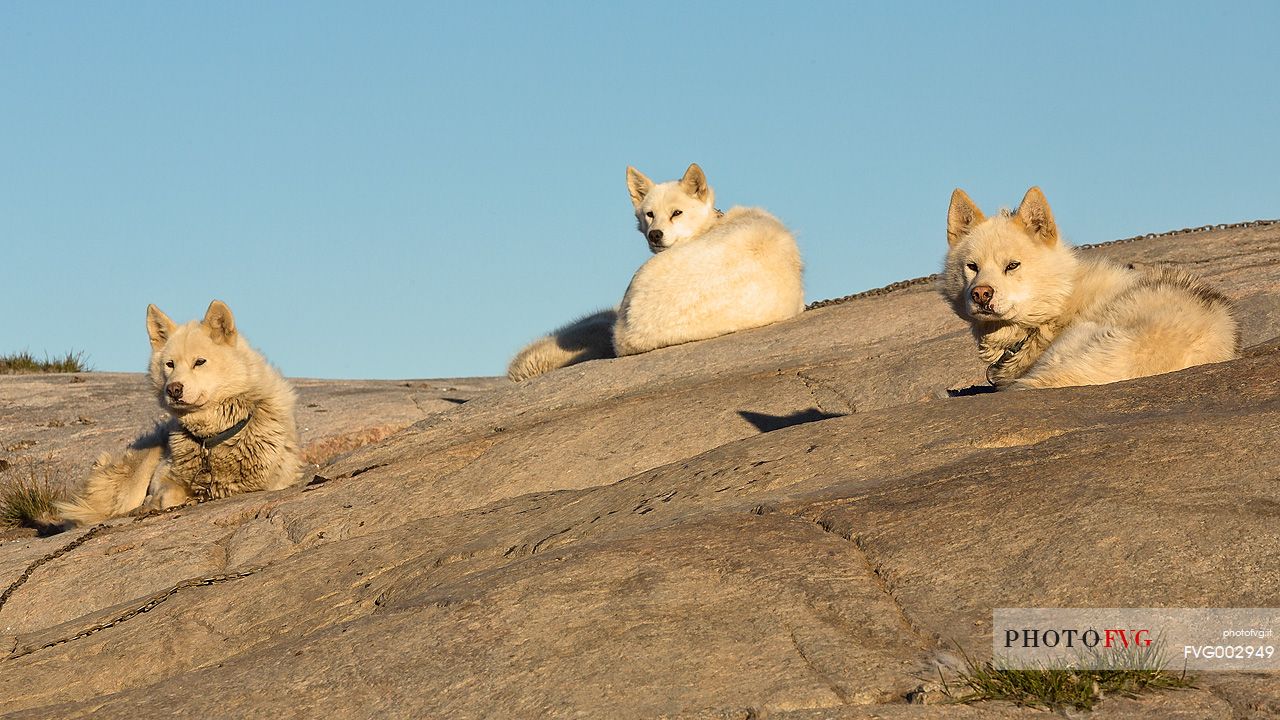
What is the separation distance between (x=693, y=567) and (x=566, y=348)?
33.4ft

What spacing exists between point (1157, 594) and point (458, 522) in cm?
435

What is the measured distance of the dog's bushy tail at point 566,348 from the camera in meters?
15.1

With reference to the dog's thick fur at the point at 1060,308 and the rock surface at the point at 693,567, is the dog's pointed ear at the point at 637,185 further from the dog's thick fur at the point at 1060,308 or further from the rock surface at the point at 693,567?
the dog's thick fur at the point at 1060,308

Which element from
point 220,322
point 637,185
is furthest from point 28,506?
point 637,185

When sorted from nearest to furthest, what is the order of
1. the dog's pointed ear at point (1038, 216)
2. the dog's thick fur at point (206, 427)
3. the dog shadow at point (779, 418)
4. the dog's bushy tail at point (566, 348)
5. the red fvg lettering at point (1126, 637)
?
the red fvg lettering at point (1126, 637) < the dog's pointed ear at point (1038, 216) < the dog shadow at point (779, 418) < the dog's thick fur at point (206, 427) < the dog's bushy tail at point (566, 348)

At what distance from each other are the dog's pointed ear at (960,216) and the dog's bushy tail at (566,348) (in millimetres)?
6747

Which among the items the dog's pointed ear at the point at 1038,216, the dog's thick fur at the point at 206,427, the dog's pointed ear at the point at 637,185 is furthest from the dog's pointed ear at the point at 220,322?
the dog's pointed ear at the point at 1038,216

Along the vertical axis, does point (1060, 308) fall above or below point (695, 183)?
below

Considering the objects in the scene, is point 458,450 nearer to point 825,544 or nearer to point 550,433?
point 550,433

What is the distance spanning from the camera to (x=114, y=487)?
12.3 m

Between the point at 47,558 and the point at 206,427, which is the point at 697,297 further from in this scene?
the point at 47,558

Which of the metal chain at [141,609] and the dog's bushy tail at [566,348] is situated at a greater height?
the dog's bushy tail at [566,348]

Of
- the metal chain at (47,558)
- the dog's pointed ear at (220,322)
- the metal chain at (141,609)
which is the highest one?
the dog's pointed ear at (220,322)

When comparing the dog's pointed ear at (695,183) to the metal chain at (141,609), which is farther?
the dog's pointed ear at (695,183)
